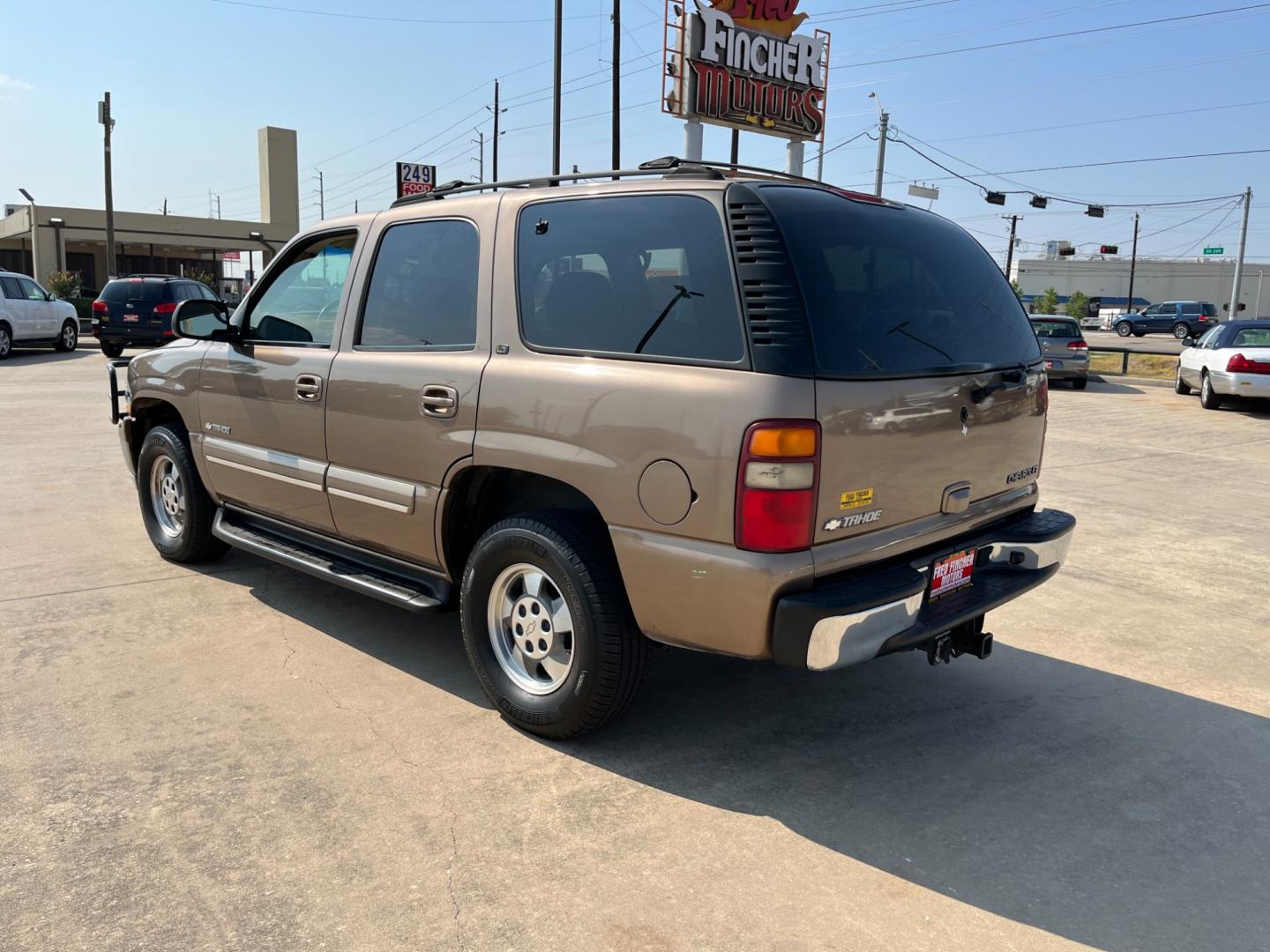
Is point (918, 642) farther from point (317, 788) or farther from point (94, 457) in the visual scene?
point (94, 457)

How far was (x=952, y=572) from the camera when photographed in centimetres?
362

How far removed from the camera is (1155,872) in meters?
2.96

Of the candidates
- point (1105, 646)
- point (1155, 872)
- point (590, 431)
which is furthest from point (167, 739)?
point (1105, 646)

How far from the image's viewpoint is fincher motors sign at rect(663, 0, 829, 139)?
955 inches

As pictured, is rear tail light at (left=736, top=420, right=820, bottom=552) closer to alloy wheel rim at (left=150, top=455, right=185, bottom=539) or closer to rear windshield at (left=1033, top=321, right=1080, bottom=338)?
alloy wheel rim at (left=150, top=455, right=185, bottom=539)

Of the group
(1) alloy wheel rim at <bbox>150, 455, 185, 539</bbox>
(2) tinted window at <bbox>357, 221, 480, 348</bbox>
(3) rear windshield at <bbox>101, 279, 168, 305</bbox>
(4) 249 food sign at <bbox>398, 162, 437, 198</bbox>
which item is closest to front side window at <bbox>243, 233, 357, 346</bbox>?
(2) tinted window at <bbox>357, 221, 480, 348</bbox>

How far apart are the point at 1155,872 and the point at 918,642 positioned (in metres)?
0.96

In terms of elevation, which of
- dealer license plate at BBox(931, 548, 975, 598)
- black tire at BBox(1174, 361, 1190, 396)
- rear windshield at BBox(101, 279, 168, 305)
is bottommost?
dealer license plate at BBox(931, 548, 975, 598)

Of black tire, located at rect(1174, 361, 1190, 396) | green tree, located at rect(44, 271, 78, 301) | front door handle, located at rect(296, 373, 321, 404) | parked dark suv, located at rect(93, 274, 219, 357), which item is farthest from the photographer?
green tree, located at rect(44, 271, 78, 301)

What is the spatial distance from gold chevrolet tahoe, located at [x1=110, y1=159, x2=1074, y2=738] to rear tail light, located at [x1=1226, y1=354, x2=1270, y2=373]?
13012mm

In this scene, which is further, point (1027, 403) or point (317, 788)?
point (1027, 403)

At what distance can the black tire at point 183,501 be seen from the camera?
18.2ft

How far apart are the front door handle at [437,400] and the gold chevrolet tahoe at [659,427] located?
13mm

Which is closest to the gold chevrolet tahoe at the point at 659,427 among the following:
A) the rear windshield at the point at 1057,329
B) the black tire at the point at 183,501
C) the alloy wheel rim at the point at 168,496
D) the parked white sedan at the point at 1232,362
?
the black tire at the point at 183,501
